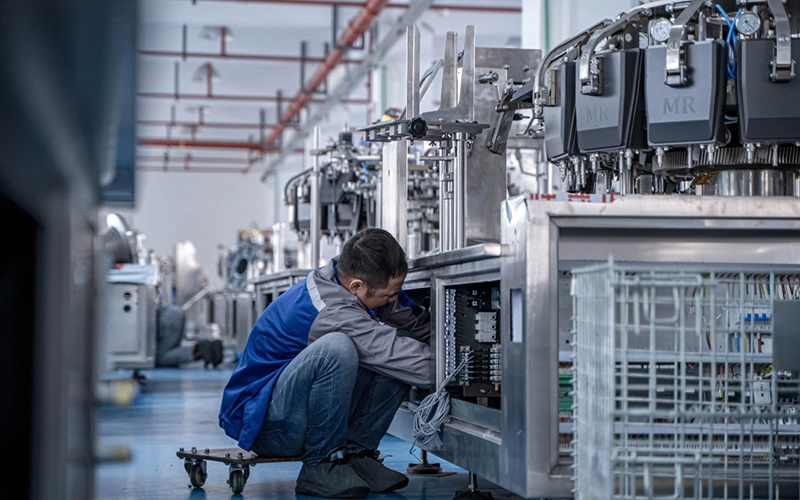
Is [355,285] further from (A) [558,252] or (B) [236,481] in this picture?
(A) [558,252]

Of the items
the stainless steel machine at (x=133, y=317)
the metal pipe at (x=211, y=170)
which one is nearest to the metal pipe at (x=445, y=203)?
the stainless steel machine at (x=133, y=317)

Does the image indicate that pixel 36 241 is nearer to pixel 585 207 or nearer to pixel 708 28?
pixel 585 207

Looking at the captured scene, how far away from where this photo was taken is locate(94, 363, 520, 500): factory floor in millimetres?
2428

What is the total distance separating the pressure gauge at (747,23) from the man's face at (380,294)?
967 millimetres

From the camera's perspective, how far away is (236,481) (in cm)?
245

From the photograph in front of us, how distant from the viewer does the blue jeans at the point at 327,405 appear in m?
2.30

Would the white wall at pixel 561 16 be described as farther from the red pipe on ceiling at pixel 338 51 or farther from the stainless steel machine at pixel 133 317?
the stainless steel machine at pixel 133 317

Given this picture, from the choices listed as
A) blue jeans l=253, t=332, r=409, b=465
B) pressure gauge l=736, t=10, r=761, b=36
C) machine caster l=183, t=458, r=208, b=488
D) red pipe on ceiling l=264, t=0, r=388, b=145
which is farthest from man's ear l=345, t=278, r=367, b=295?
red pipe on ceiling l=264, t=0, r=388, b=145

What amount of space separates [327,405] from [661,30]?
110cm

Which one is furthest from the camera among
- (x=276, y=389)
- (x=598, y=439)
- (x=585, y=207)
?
(x=276, y=389)

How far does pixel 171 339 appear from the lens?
8.18 metres

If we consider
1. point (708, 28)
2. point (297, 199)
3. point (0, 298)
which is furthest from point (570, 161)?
point (297, 199)

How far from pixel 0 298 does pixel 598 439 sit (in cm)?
99

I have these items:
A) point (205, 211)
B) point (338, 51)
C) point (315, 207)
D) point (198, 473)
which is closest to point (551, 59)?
point (198, 473)
